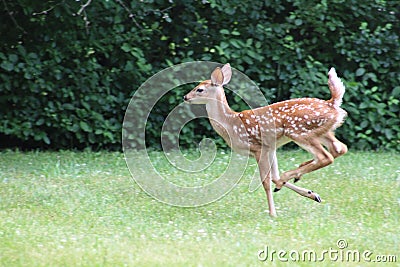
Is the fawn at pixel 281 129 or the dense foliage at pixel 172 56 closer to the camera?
the fawn at pixel 281 129

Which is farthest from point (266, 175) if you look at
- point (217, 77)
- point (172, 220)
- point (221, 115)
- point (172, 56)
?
point (172, 56)

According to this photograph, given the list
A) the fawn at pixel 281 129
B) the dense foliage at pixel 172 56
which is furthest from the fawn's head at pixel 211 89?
the dense foliage at pixel 172 56

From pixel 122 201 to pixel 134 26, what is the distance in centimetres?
477

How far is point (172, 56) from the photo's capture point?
13.1 m

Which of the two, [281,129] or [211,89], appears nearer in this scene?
[281,129]

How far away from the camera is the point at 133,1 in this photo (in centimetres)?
1227

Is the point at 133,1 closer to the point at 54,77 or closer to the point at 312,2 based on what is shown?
the point at 54,77

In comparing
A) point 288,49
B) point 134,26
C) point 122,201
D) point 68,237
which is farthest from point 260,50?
point 68,237

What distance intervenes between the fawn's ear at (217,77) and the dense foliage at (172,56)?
418cm

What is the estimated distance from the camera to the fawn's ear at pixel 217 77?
8227 mm

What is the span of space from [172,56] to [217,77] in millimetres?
4926

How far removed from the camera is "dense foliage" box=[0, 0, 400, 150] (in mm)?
12352

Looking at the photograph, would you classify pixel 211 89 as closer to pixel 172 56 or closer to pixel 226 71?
pixel 226 71

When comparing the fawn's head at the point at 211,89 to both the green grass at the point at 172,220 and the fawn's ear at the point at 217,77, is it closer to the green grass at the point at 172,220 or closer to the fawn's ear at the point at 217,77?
the fawn's ear at the point at 217,77
